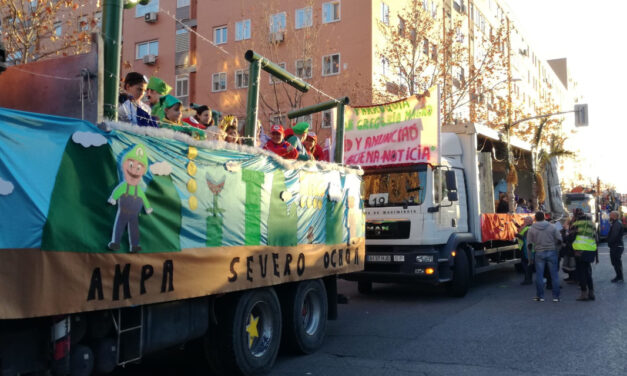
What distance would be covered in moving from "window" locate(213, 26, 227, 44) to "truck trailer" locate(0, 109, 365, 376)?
26.6m

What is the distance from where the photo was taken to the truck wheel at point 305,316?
6625mm

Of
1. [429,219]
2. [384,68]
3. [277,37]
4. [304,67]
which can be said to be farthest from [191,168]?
[384,68]


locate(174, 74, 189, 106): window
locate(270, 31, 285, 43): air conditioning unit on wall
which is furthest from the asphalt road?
locate(174, 74, 189, 106): window

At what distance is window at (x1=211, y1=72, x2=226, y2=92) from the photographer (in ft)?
102

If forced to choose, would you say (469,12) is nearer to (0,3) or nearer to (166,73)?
(166,73)

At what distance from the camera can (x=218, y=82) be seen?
31.4 meters

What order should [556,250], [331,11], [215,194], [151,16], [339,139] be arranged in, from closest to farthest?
[215,194] < [339,139] < [556,250] < [331,11] < [151,16]

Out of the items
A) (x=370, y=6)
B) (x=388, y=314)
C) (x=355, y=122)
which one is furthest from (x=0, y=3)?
(x=370, y=6)

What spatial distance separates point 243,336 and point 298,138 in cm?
318

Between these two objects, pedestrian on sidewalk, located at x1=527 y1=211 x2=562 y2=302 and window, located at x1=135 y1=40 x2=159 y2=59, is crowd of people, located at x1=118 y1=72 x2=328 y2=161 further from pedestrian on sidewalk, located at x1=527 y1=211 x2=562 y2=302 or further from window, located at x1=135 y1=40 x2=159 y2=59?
window, located at x1=135 y1=40 x2=159 y2=59

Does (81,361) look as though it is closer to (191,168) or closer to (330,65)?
(191,168)

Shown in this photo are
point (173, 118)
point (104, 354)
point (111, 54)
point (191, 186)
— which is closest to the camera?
point (104, 354)

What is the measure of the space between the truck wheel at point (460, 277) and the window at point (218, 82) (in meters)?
22.1

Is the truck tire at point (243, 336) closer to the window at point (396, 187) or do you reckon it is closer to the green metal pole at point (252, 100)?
the green metal pole at point (252, 100)
